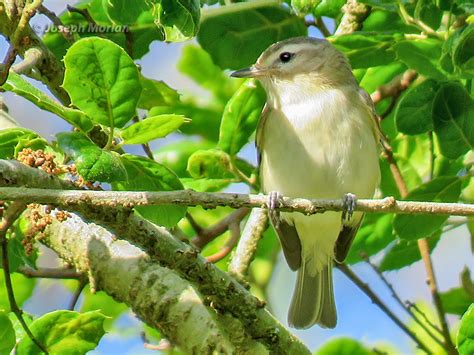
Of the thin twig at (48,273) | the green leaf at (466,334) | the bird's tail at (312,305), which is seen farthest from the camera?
the bird's tail at (312,305)

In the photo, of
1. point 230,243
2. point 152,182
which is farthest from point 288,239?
point 152,182

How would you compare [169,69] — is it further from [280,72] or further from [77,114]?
[77,114]

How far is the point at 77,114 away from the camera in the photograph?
7.80 feet

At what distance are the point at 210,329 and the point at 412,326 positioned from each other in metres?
1.81

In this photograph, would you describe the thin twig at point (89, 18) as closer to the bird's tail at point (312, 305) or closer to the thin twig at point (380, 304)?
the thin twig at point (380, 304)

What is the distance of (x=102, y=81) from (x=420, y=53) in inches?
45.4

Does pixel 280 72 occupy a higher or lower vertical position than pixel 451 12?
higher

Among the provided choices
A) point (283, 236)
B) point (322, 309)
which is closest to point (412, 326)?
point (322, 309)

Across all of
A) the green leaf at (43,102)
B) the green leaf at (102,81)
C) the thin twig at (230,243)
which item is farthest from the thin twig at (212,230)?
the green leaf at (43,102)

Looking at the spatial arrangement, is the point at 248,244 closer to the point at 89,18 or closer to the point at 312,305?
the point at 312,305

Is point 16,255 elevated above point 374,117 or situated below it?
below

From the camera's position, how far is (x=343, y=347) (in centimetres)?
343

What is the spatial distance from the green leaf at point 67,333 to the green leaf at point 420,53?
1330 mm

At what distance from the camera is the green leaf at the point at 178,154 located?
3.82 metres
